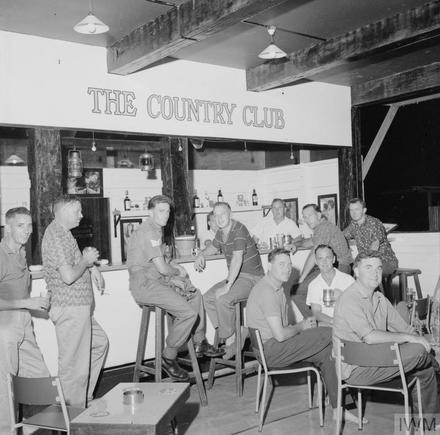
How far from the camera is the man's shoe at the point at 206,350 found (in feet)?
17.2

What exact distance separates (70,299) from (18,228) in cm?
71

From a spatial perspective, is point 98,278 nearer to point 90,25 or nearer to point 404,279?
point 90,25

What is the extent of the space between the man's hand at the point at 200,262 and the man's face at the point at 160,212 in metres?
0.90

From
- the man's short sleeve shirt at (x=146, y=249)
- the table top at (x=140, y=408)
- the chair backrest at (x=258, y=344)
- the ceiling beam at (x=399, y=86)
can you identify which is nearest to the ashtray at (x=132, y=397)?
the table top at (x=140, y=408)

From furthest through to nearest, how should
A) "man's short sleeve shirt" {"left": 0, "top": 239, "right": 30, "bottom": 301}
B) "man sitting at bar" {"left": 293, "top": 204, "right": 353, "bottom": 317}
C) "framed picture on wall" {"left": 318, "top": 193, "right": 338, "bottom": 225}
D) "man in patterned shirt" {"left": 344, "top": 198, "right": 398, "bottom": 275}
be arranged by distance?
"framed picture on wall" {"left": 318, "top": 193, "right": 338, "bottom": 225} → "man in patterned shirt" {"left": 344, "top": 198, "right": 398, "bottom": 275} → "man sitting at bar" {"left": 293, "top": 204, "right": 353, "bottom": 317} → "man's short sleeve shirt" {"left": 0, "top": 239, "right": 30, "bottom": 301}

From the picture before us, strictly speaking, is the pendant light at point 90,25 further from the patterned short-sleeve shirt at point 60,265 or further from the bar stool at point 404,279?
the bar stool at point 404,279

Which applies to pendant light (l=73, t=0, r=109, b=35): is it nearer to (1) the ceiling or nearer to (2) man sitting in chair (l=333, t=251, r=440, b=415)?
(1) the ceiling

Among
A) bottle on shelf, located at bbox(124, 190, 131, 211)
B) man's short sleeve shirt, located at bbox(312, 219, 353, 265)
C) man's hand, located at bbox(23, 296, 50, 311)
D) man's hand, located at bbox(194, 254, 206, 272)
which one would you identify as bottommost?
man's hand, located at bbox(23, 296, 50, 311)

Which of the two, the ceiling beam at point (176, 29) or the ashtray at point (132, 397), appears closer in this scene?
the ashtray at point (132, 397)

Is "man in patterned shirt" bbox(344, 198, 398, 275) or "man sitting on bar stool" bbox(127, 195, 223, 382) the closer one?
"man sitting on bar stool" bbox(127, 195, 223, 382)

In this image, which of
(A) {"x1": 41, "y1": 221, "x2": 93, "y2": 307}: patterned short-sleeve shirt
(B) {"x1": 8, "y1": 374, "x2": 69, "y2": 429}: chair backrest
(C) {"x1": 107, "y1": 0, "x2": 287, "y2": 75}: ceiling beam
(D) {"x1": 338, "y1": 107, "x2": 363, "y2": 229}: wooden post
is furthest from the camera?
(D) {"x1": 338, "y1": 107, "x2": 363, "y2": 229}: wooden post

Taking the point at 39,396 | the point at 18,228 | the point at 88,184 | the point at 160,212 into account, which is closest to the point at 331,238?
the point at 160,212

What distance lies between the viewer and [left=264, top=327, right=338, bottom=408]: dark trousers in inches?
162

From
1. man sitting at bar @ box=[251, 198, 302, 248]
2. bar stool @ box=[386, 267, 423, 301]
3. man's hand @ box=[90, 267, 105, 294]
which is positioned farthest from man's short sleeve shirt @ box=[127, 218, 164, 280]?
bar stool @ box=[386, 267, 423, 301]
